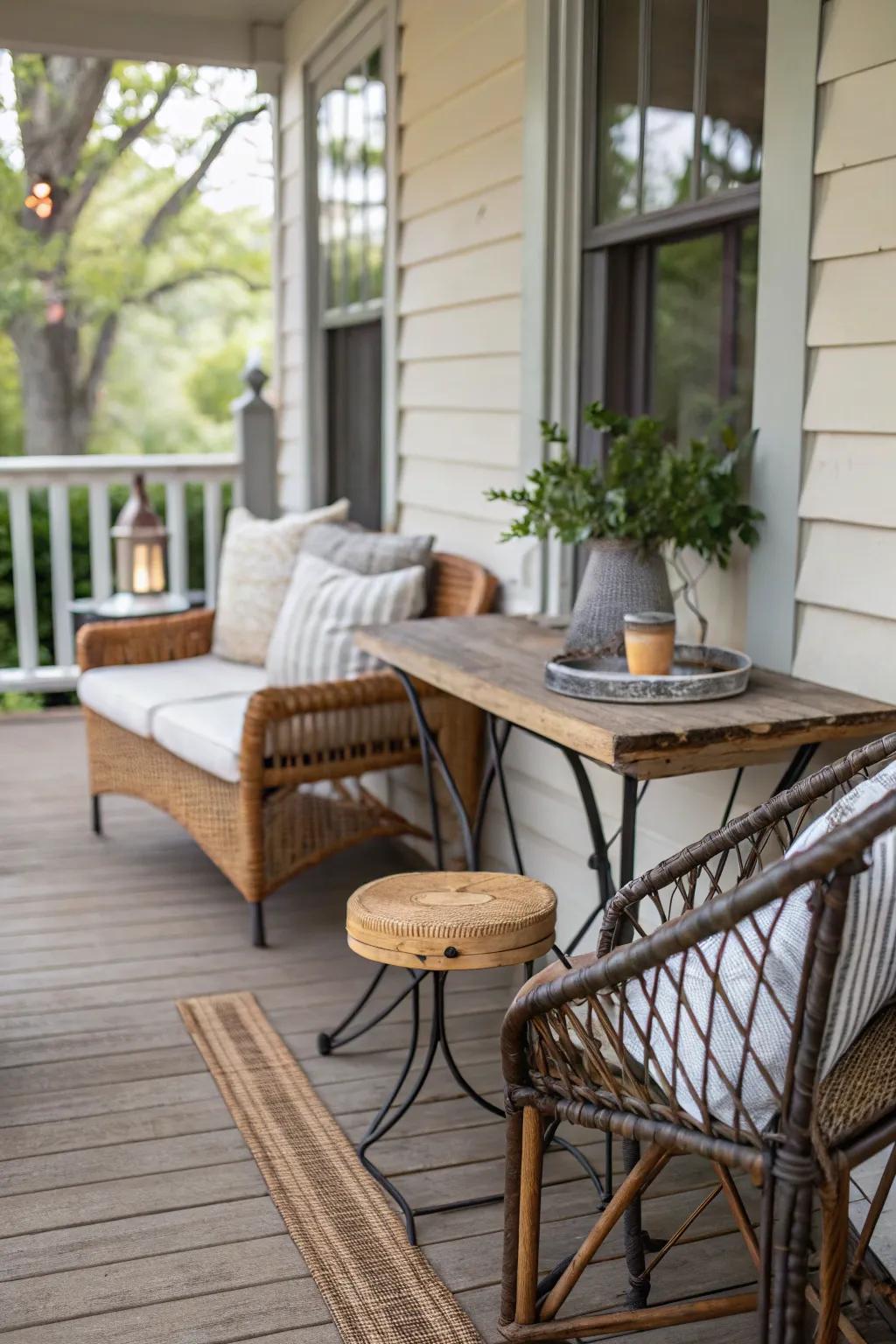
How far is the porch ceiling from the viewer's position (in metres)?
5.16

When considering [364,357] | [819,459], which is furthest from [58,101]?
[819,459]

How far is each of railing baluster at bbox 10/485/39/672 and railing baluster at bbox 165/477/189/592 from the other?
61cm

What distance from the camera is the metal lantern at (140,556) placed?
203 inches

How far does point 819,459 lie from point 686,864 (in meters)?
0.91

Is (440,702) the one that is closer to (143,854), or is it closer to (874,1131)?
(143,854)

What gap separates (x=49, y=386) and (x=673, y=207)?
1103 centimetres

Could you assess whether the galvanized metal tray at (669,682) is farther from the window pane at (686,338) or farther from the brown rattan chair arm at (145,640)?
the brown rattan chair arm at (145,640)

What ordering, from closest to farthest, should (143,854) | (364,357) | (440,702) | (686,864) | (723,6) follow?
(686,864) → (723,6) → (440,702) → (143,854) → (364,357)

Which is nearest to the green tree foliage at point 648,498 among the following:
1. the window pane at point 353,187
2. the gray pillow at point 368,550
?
the gray pillow at point 368,550

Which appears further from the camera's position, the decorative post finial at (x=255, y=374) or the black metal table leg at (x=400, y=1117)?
the decorative post finial at (x=255, y=374)

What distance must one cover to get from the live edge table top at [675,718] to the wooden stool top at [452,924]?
27 centimetres

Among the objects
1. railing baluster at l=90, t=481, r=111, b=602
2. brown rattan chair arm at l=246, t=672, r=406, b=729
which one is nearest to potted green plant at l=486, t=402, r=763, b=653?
brown rattan chair arm at l=246, t=672, r=406, b=729

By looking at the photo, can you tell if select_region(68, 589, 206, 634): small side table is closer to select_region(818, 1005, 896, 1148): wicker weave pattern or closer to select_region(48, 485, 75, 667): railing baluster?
select_region(48, 485, 75, 667): railing baluster

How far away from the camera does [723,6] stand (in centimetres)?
272
